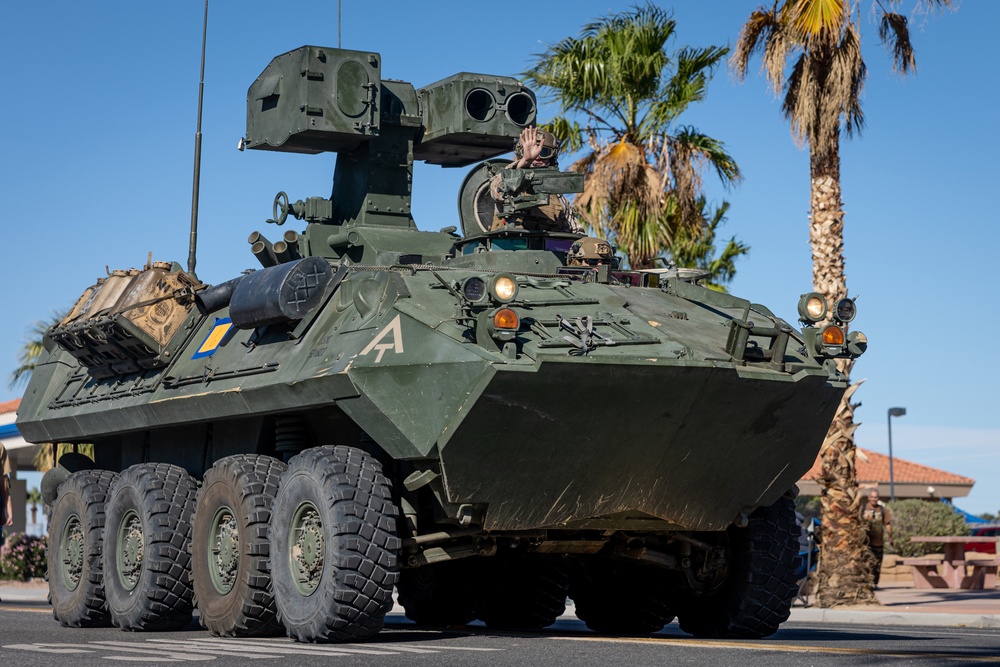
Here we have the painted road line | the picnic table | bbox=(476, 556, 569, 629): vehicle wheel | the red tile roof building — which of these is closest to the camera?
the painted road line

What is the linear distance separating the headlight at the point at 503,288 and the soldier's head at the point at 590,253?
1.98 meters

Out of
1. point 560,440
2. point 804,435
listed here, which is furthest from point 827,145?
point 560,440

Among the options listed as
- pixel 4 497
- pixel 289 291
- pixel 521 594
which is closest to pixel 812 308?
pixel 289 291

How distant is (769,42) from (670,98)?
2.80 m

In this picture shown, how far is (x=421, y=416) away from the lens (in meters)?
9.84

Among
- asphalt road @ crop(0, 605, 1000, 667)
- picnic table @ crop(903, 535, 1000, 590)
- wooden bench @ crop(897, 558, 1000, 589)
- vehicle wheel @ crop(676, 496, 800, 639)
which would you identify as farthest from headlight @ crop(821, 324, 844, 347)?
wooden bench @ crop(897, 558, 1000, 589)

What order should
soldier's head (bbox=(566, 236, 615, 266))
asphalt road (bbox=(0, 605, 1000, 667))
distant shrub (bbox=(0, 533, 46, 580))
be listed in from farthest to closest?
distant shrub (bbox=(0, 533, 46, 580)) → soldier's head (bbox=(566, 236, 615, 266)) → asphalt road (bbox=(0, 605, 1000, 667))

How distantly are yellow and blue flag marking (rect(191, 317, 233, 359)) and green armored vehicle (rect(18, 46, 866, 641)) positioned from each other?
0.04 m

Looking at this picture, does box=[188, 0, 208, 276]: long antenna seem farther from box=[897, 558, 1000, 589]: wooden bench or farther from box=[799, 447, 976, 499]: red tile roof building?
box=[799, 447, 976, 499]: red tile roof building

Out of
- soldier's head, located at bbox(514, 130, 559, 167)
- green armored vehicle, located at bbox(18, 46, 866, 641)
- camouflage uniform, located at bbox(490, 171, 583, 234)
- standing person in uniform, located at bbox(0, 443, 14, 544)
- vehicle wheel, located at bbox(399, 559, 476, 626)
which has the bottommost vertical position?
vehicle wheel, located at bbox(399, 559, 476, 626)

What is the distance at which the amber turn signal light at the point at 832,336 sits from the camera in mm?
11094

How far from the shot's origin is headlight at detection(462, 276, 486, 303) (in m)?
9.91

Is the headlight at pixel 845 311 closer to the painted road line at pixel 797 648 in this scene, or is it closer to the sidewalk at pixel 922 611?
the painted road line at pixel 797 648

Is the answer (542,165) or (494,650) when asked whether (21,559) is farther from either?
(494,650)
